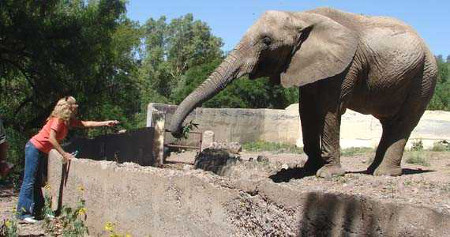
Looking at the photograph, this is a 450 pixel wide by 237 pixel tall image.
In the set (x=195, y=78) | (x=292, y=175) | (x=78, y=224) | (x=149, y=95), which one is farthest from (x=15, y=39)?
(x=149, y=95)

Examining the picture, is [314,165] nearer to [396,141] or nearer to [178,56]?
[396,141]

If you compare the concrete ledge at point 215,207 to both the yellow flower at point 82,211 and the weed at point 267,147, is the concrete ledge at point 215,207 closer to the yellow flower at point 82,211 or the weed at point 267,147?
the yellow flower at point 82,211

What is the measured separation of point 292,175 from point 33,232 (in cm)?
426

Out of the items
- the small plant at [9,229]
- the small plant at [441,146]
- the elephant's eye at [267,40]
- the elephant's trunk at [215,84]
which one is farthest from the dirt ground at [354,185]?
the small plant at [441,146]

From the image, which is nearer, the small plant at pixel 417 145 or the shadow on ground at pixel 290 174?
the shadow on ground at pixel 290 174

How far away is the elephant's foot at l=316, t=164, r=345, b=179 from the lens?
8.88 meters

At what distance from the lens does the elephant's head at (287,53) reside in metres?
8.30

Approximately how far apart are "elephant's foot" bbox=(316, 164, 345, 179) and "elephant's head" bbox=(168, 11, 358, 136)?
4.68 ft

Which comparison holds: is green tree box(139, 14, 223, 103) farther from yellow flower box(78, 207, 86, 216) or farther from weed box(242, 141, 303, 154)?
yellow flower box(78, 207, 86, 216)

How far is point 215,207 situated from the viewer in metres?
5.24

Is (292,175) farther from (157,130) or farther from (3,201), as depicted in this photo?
(157,130)

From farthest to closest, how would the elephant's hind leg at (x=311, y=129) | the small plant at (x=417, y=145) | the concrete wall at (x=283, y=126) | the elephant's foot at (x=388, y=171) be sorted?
the concrete wall at (x=283, y=126), the small plant at (x=417, y=145), the elephant's foot at (x=388, y=171), the elephant's hind leg at (x=311, y=129)

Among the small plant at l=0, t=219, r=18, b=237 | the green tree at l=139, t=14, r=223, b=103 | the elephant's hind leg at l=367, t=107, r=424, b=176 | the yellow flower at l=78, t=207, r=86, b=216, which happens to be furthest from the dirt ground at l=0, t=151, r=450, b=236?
the green tree at l=139, t=14, r=223, b=103

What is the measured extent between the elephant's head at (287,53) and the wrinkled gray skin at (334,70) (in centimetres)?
1
